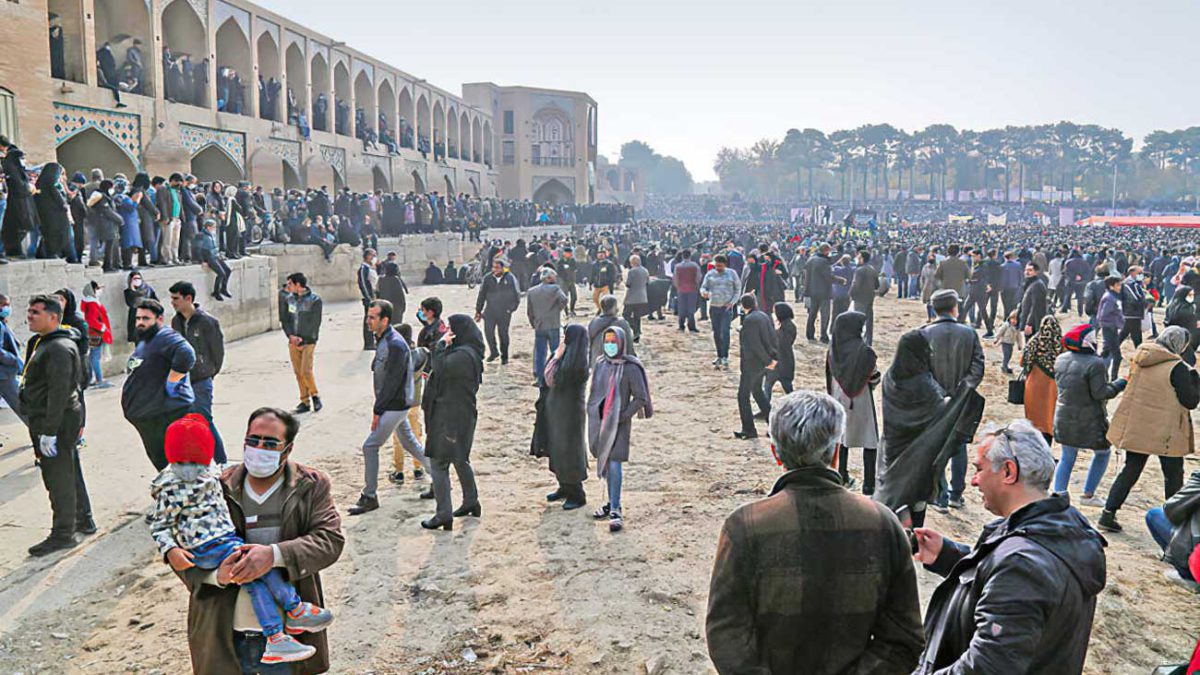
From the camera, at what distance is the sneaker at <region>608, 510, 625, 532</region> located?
18.9ft

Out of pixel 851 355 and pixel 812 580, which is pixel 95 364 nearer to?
pixel 851 355

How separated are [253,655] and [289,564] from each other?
1.19ft

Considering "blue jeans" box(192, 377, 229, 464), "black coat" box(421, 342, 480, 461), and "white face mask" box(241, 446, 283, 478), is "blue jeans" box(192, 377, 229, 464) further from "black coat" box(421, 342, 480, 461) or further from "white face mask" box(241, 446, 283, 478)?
"white face mask" box(241, 446, 283, 478)

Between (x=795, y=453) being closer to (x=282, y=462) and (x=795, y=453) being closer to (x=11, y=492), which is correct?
(x=282, y=462)

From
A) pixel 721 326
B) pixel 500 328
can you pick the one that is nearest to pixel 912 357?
pixel 721 326

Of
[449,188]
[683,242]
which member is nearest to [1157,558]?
[683,242]

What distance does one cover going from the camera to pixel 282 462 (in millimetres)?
2941

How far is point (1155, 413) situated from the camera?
5.36 meters

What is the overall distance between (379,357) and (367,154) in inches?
1066

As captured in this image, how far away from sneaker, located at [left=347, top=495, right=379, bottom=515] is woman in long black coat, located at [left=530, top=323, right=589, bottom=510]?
124cm

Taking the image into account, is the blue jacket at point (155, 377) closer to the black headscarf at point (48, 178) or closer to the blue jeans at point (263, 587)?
the blue jeans at point (263, 587)

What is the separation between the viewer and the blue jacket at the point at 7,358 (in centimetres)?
646

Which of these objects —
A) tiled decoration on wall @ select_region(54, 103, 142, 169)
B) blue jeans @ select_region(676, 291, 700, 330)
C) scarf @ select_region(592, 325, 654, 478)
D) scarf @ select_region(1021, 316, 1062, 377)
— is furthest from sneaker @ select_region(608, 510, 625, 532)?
tiled decoration on wall @ select_region(54, 103, 142, 169)

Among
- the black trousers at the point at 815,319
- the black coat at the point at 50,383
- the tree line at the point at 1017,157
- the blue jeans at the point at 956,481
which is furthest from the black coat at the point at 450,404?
the tree line at the point at 1017,157
